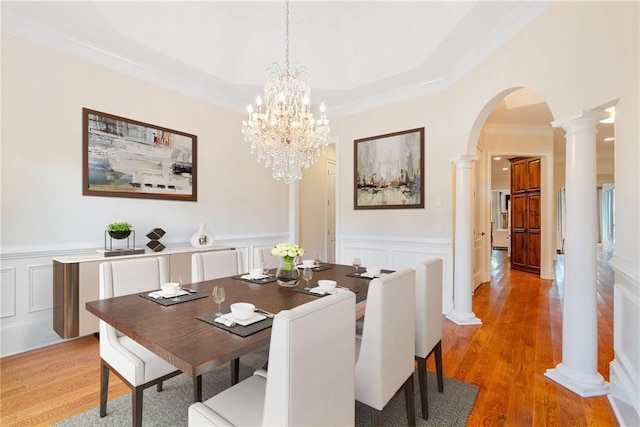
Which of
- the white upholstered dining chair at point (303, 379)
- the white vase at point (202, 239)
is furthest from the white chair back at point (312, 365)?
the white vase at point (202, 239)

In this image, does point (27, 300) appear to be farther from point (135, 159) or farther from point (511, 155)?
point (511, 155)

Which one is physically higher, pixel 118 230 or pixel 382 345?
pixel 118 230

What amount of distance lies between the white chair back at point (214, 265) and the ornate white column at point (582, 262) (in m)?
2.78

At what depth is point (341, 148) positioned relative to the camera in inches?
197

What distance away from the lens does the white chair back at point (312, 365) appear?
1.00 m

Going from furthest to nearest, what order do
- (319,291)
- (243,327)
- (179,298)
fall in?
(319,291), (179,298), (243,327)

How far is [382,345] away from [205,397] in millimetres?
Result: 1435

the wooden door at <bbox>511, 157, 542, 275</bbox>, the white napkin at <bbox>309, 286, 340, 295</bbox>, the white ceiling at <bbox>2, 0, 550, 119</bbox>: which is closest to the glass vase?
the white napkin at <bbox>309, 286, 340, 295</bbox>

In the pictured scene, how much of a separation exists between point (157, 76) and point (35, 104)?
1.26 metres

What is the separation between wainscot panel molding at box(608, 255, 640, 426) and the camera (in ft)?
5.78

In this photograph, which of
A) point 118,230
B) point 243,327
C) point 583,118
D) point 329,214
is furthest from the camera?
point 329,214

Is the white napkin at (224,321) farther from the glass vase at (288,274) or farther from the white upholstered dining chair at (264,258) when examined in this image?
the white upholstered dining chair at (264,258)

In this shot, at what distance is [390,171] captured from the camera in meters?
4.41

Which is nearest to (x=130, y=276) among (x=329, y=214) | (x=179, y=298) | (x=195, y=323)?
(x=179, y=298)
